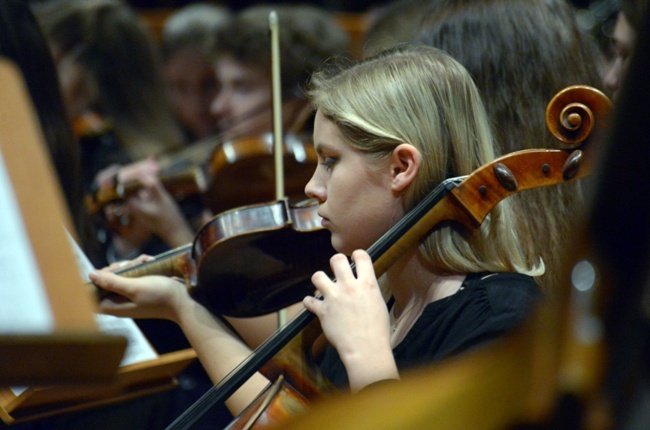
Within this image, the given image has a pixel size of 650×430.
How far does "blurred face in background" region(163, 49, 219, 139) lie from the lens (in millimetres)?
3105

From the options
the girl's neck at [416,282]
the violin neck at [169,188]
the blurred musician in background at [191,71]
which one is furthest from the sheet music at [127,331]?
the blurred musician in background at [191,71]

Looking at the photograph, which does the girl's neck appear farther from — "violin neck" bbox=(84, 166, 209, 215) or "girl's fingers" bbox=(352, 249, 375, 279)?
"violin neck" bbox=(84, 166, 209, 215)

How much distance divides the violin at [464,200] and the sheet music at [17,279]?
47cm

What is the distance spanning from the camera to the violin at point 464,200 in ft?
3.65

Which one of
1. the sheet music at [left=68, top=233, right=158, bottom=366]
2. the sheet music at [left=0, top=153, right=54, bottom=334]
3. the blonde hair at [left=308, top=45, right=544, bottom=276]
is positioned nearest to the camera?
the sheet music at [left=0, top=153, right=54, bottom=334]

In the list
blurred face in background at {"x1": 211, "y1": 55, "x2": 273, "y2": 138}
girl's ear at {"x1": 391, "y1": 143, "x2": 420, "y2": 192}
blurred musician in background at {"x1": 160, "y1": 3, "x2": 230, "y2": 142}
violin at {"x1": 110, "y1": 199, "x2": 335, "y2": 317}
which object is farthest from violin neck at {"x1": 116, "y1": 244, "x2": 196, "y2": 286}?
blurred musician in background at {"x1": 160, "y1": 3, "x2": 230, "y2": 142}

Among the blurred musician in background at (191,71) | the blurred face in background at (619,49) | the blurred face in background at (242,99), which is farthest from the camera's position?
the blurred musician in background at (191,71)

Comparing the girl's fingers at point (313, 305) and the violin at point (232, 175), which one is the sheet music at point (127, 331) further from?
the violin at point (232, 175)

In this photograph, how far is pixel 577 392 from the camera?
47cm

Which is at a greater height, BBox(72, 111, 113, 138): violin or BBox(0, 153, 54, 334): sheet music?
BBox(72, 111, 113, 138): violin

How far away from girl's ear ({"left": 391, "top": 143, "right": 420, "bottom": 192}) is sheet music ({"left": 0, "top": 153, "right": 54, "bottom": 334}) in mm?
559

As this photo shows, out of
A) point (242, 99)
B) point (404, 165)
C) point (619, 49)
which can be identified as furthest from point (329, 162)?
point (242, 99)

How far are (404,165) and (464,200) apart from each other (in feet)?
0.33

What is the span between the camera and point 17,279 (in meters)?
0.68
